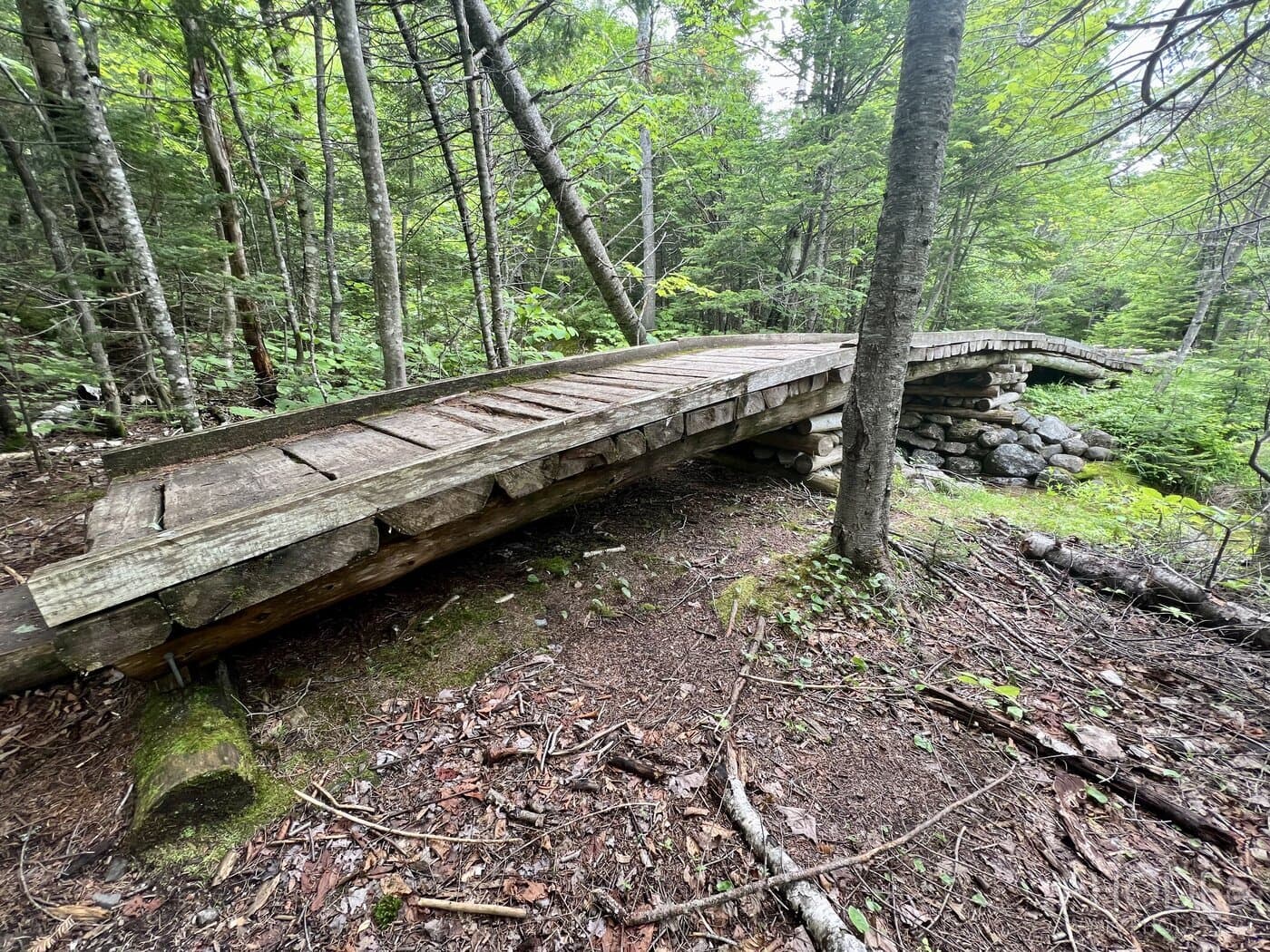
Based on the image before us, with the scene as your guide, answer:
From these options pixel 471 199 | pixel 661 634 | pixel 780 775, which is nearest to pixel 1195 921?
pixel 780 775

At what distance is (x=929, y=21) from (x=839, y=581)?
133 inches

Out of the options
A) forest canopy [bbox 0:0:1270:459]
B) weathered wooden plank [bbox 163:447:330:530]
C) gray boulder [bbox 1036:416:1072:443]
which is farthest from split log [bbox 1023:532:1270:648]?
gray boulder [bbox 1036:416:1072:443]

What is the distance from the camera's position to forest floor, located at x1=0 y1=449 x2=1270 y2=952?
1610 millimetres

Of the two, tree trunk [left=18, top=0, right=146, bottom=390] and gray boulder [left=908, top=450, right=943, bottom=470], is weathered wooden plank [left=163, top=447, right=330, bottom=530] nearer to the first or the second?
tree trunk [left=18, top=0, right=146, bottom=390]

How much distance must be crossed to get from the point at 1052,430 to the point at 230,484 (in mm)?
12234

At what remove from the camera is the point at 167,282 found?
471 cm

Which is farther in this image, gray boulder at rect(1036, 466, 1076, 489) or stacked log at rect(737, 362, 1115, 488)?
stacked log at rect(737, 362, 1115, 488)

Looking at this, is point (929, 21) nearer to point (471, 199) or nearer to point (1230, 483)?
point (471, 199)

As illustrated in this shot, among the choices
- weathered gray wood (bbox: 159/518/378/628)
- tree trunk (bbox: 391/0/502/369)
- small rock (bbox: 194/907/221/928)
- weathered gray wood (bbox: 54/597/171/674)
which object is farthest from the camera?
tree trunk (bbox: 391/0/502/369)

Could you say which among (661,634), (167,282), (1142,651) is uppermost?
(167,282)

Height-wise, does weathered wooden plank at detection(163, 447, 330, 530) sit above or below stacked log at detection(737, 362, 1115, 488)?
above

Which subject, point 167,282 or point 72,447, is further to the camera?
point 167,282

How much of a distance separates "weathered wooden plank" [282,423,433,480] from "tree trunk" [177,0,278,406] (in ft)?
8.78

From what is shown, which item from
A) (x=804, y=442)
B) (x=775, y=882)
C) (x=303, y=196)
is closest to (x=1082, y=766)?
(x=775, y=882)
